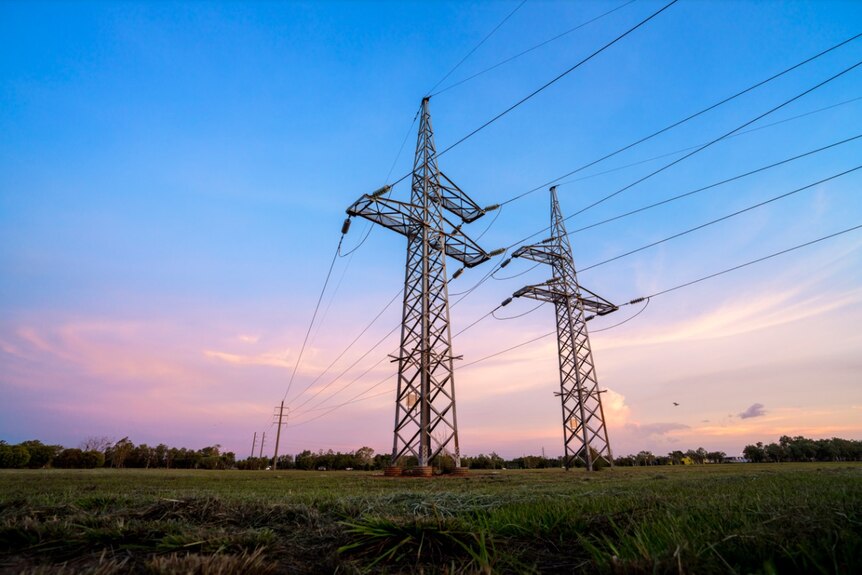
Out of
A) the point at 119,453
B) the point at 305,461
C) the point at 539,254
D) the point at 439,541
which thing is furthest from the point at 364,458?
the point at 439,541

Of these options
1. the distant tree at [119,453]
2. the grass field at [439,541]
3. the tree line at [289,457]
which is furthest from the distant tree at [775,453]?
the distant tree at [119,453]

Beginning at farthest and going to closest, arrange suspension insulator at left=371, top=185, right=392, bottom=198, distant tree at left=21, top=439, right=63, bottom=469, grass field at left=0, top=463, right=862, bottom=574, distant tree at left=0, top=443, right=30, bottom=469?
distant tree at left=21, top=439, right=63, bottom=469 < distant tree at left=0, top=443, right=30, bottom=469 < suspension insulator at left=371, top=185, right=392, bottom=198 < grass field at left=0, top=463, right=862, bottom=574

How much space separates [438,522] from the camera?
2.31m

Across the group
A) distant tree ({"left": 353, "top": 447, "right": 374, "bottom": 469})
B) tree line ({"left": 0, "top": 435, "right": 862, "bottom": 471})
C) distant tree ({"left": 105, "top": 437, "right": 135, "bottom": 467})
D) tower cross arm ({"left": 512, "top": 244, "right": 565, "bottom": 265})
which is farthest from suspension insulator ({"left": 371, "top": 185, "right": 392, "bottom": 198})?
distant tree ({"left": 105, "top": 437, "right": 135, "bottom": 467})

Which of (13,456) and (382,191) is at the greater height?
(382,191)

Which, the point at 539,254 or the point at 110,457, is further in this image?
the point at 110,457

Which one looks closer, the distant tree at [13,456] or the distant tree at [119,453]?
the distant tree at [13,456]

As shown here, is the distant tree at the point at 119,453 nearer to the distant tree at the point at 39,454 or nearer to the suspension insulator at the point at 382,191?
the distant tree at the point at 39,454

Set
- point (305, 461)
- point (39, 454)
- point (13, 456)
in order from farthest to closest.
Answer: point (305, 461) < point (39, 454) < point (13, 456)

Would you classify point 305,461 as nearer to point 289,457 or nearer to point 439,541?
point 289,457

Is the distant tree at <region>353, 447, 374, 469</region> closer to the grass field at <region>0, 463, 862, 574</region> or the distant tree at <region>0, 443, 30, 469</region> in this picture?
the distant tree at <region>0, 443, 30, 469</region>

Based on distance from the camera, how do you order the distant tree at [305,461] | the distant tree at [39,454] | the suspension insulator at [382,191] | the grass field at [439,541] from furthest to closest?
the distant tree at [305,461], the distant tree at [39,454], the suspension insulator at [382,191], the grass field at [439,541]

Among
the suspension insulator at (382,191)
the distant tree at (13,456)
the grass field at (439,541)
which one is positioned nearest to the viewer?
the grass field at (439,541)

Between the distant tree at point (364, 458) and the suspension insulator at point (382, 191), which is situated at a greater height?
the suspension insulator at point (382, 191)
